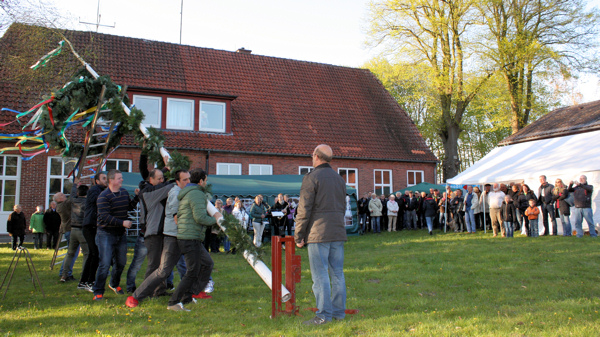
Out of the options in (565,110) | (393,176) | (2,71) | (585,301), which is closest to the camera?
A: (585,301)

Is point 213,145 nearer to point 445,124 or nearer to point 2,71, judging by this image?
point 2,71

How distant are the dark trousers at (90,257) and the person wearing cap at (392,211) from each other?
13723 millimetres

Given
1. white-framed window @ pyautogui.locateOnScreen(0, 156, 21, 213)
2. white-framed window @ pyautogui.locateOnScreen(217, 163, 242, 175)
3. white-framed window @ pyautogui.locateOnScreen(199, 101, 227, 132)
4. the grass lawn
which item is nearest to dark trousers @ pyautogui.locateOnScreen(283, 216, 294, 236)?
white-framed window @ pyautogui.locateOnScreen(217, 163, 242, 175)

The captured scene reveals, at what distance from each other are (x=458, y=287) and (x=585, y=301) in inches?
70.9

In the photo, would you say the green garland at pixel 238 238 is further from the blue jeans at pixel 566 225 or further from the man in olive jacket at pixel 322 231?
the blue jeans at pixel 566 225

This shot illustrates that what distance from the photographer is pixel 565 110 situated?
23203 mm

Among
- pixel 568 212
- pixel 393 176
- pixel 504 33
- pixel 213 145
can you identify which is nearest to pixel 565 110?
pixel 504 33

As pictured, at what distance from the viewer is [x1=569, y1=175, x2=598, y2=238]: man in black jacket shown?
13656 millimetres

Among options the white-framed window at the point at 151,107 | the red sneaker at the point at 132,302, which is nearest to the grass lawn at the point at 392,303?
the red sneaker at the point at 132,302

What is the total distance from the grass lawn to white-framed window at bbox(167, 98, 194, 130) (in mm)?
11293

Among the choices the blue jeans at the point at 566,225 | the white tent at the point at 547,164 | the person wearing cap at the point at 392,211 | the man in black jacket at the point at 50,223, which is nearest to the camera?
the blue jeans at the point at 566,225

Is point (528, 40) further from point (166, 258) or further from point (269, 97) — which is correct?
point (166, 258)

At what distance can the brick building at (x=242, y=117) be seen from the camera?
63.6ft

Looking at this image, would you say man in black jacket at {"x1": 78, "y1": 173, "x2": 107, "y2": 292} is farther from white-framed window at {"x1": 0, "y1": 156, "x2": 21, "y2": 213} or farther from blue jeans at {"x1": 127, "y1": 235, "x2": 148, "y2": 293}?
white-framed window at {"x1": 0, "y1": 156, "x2": 21, "y2": 213}
